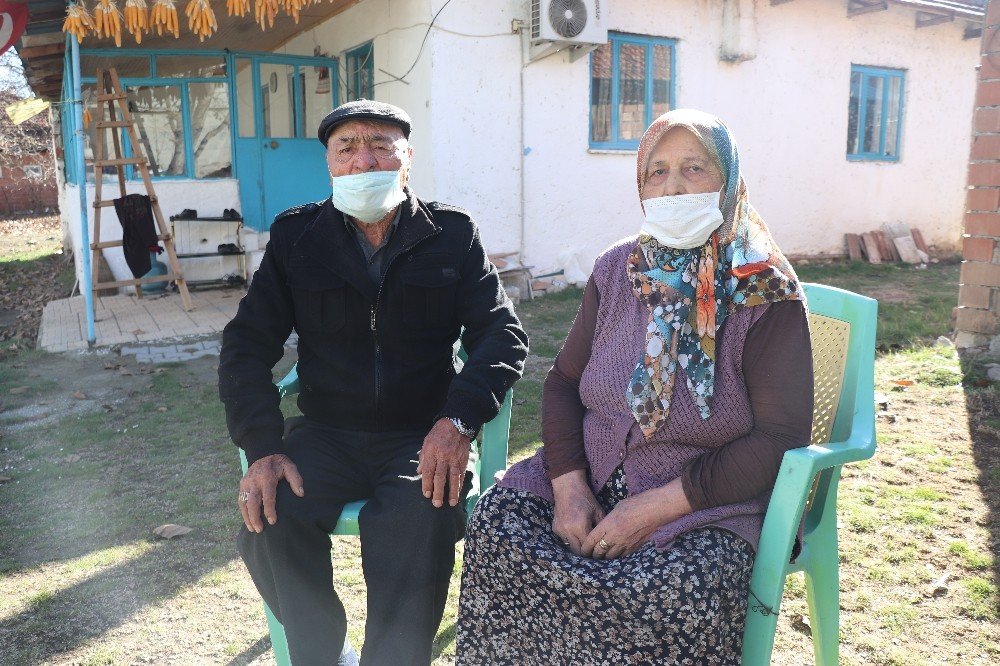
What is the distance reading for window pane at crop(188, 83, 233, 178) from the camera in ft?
33.6

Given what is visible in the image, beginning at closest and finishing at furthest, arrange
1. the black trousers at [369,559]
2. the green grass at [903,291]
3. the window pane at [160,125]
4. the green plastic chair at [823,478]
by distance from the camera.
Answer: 1. the green plastic chair at [823,478]
2. the black trousers at [369,559]
3. the green grass at [903,291]
4. the window pane at [160,125]

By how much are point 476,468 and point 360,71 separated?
7.99 metres

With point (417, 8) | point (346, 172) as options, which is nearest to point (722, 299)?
point (346, 172)

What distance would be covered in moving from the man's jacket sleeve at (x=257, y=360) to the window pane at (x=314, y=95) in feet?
27.0

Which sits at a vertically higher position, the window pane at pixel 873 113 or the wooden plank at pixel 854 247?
the window pane at pixel 873 113

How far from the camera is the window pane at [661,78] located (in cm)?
964

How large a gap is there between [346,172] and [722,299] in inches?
47.0

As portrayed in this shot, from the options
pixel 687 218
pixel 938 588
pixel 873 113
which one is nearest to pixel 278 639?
pixel 687 218

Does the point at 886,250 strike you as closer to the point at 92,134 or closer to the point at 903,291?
the point at 903,291

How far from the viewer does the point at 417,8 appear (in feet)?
26.7

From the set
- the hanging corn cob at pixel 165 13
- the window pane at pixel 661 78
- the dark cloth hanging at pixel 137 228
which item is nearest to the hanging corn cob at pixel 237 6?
the hanging corn cob at pixel 165 13

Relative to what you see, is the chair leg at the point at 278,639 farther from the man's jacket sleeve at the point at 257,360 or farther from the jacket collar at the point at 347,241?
the jacket collar at the point at 347,241

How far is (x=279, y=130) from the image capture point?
11156 millimetres

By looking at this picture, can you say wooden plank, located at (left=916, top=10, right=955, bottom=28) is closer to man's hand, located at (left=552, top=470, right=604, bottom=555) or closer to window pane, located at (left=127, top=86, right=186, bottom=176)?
window pane, located at (left=127, top=86, right=186, bottom=176)
